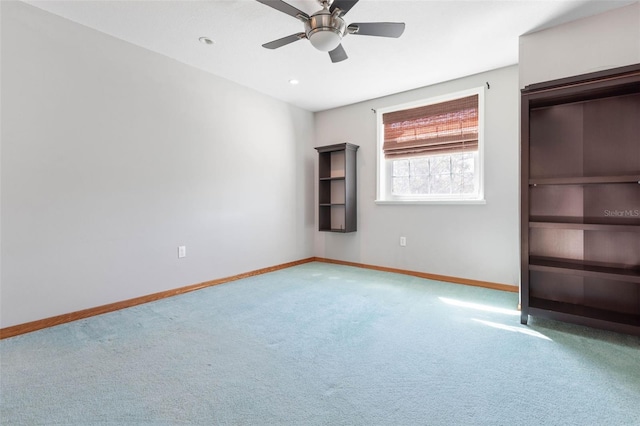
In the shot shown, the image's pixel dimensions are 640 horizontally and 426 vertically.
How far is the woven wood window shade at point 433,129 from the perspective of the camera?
355 cm

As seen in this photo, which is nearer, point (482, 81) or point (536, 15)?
point (536, 15)

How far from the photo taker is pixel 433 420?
132 cm

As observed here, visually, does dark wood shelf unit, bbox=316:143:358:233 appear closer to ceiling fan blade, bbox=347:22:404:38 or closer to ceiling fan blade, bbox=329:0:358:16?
ceiling fan blade, bbox=347:22:404:38

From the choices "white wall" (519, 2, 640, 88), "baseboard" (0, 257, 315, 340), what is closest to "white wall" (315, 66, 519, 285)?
"white wall" (519, 2, 640, 88)

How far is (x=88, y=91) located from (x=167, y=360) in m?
2.37

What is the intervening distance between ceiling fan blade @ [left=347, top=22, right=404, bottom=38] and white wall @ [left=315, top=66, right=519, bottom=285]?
186 centimetres

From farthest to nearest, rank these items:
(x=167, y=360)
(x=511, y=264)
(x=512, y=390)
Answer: (x=511, y=264)
(x=167, y=360)
(x=512, y=390)

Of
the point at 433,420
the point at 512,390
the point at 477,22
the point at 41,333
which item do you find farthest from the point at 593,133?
the point at 41,333

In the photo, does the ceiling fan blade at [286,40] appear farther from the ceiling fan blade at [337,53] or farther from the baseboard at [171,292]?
the baseboard at [171,292]

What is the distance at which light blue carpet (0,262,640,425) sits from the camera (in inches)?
54.1

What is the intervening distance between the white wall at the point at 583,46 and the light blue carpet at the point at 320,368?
211 cm

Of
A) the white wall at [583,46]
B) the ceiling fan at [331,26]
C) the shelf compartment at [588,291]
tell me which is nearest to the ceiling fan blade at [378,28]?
the ceiling fan at [331,26]

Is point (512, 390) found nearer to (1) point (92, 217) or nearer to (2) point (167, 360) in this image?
(2) point (167, 360)

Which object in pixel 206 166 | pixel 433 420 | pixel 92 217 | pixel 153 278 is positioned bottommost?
pixel 433 420
